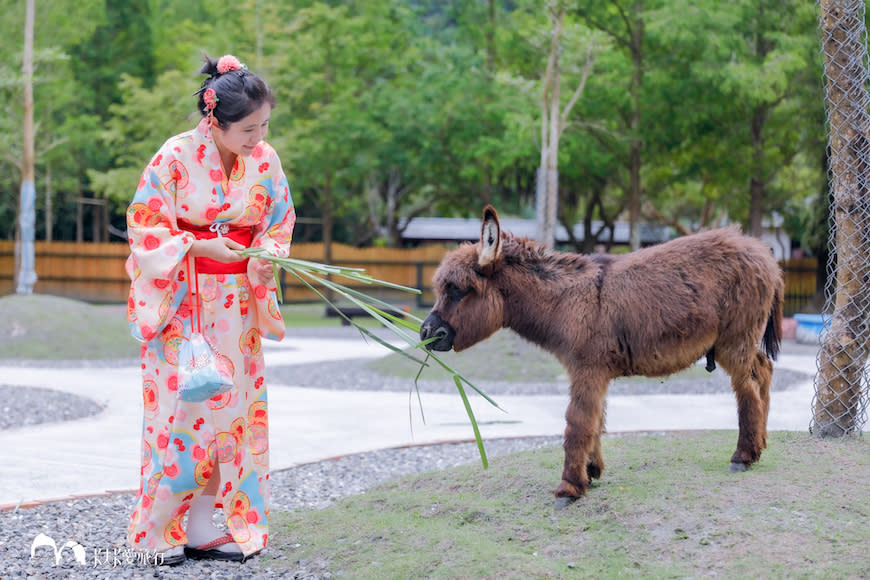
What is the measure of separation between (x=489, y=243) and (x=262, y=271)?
1.08 metres

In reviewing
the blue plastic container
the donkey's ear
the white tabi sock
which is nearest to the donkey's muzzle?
the donkey's ear

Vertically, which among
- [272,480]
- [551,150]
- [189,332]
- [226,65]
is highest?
[551,150]

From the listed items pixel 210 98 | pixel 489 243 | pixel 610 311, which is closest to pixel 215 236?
pixel 210 98

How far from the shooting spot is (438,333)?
13.8ft

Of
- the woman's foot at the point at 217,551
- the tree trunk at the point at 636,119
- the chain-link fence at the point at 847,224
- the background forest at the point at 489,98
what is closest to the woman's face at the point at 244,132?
the woman's foot at the point at 217,551

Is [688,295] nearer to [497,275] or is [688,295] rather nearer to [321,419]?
[497,275]

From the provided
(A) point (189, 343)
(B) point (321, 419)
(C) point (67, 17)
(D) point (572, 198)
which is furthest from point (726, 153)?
(A) point (189, 343)

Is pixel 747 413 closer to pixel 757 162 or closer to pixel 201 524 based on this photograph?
pixel 201 524

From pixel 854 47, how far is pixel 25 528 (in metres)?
5.69

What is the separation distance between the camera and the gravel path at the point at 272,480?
397 centimetres

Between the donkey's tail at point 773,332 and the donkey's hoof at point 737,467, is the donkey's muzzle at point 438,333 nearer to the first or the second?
the donkey's hoof at point 737,467

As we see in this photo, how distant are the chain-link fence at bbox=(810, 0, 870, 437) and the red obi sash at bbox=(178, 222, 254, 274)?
3668mm

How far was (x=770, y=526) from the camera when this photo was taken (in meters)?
3.66

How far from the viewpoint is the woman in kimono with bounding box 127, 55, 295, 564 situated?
3.94m
